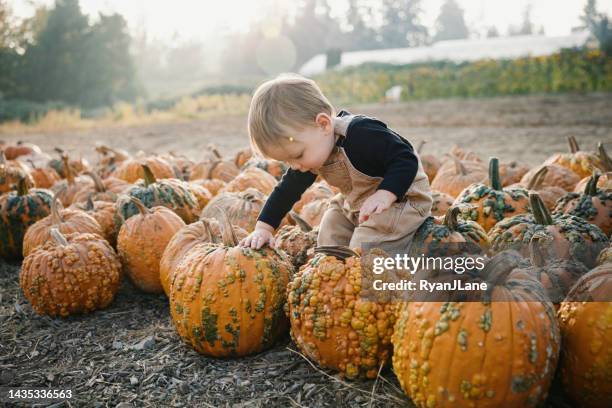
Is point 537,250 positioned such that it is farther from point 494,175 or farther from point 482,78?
point 482,78

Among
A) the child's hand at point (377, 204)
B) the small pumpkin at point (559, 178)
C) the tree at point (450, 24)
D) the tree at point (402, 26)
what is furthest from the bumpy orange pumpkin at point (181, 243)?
the tree at point (450, 24)

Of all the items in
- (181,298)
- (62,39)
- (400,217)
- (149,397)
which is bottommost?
(149,397)

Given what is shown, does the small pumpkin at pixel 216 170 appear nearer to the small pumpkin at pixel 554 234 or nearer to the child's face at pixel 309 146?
the child's face at pixel 309 146

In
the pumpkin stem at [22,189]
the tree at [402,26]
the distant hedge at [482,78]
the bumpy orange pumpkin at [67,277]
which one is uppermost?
the tree at [402,26]

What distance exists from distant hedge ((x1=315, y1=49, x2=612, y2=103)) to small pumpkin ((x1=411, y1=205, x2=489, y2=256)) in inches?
716

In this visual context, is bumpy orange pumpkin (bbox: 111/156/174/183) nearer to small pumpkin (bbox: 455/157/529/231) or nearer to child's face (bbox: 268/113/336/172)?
child's face (bbox: 268/113/336/172)

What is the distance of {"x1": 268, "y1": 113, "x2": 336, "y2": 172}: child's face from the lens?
257cm

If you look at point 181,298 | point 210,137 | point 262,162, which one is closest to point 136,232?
point 181,298

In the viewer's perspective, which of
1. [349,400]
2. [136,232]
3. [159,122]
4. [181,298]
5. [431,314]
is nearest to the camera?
[431,314]

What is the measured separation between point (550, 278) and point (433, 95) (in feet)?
71.3

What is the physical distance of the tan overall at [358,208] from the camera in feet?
8.79

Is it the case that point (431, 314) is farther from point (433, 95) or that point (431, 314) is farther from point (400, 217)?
point (433, 95)

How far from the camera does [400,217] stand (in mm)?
2680

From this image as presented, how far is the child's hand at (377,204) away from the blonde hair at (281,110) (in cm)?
50
